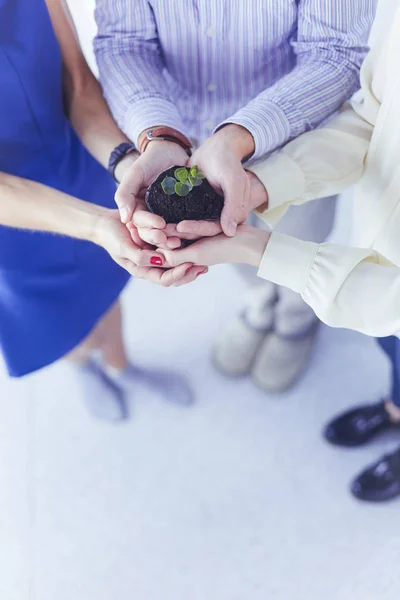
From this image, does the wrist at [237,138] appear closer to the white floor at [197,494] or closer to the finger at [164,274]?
the finger at [164,274]

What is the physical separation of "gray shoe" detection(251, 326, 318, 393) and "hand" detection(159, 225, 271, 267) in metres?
0.71

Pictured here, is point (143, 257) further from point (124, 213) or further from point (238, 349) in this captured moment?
point (238, 349)

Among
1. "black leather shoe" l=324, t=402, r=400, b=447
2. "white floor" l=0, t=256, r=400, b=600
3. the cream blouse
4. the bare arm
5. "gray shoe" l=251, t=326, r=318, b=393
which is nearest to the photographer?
the cream blouse

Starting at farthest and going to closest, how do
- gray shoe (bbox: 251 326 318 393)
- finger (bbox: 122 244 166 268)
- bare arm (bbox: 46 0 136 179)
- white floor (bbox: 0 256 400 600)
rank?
gray shoe (bbox: 251 326 318 393), white floor (bbox: 0 256 400 600), bare arm (bbox: 46 0 136 179), finger (bbox: 122 244 166 268)

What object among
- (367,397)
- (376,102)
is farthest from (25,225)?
(367,397)

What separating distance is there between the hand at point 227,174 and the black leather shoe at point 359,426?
0.82 m

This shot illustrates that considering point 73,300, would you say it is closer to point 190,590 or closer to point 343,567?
point 190,590

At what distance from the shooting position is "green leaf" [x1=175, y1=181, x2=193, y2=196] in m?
0.87

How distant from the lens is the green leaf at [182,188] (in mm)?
874

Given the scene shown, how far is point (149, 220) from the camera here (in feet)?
2.91

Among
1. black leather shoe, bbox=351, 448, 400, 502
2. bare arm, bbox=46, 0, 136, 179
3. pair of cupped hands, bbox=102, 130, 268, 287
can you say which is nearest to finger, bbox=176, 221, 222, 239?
pair of cupped hands, bbox=102, 130, 268, 287

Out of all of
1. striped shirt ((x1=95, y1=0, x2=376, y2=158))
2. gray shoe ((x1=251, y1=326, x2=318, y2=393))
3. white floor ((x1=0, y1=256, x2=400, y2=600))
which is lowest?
white floor ((x1=0, y1=256, x2=400, y2=600))

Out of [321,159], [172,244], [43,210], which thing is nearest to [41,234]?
[43,210]

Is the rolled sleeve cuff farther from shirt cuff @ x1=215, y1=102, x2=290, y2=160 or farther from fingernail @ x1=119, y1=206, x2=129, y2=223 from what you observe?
fingernail @ x1=119, y1=206, x2=129, y2=223
